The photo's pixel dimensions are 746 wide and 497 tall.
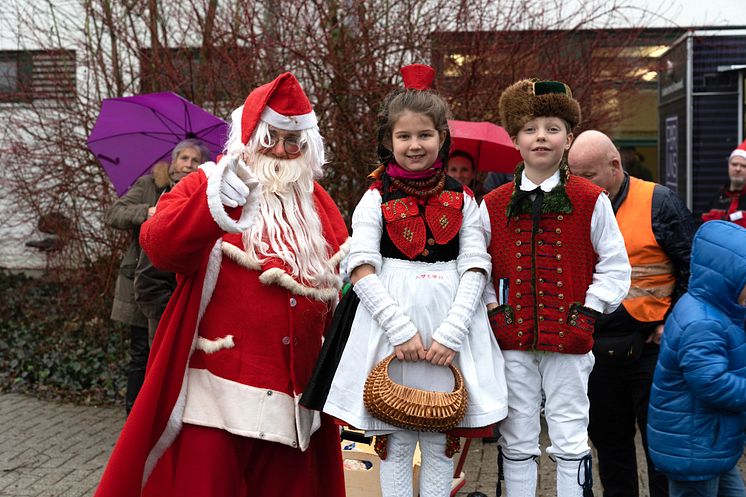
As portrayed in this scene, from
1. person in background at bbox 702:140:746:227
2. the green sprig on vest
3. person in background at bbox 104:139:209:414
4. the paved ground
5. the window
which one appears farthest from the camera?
the window

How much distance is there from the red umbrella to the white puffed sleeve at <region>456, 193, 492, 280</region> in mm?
2702

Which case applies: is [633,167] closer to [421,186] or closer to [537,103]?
[537,103]

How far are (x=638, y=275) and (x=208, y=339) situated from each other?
82.7 inches

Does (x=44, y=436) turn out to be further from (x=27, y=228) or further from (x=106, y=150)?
(x=27, y=228)

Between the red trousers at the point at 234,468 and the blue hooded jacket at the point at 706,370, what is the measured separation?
1405mm

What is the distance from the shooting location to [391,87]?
23.2ft

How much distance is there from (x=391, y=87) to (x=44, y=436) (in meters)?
3.47

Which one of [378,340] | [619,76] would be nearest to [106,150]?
[378,340]

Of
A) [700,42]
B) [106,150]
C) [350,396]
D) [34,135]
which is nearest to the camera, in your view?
[350,396]

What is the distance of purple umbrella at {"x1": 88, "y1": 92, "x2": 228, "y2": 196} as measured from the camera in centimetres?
619

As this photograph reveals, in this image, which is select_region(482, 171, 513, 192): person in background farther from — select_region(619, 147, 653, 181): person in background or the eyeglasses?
select_region(619, 147, 653, 181): person in background

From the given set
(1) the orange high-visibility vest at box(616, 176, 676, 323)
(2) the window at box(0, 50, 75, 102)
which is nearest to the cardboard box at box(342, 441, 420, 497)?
(1) the orange high-visibility vest at box(616, 176, 676, 323)

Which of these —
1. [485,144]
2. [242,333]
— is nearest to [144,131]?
[485,144]

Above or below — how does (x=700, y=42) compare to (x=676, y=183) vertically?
above
